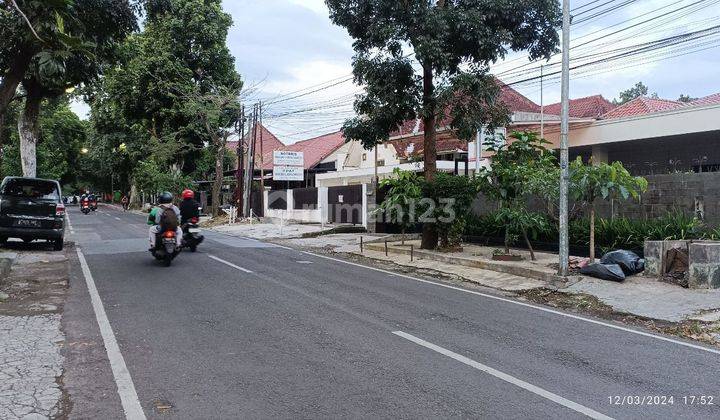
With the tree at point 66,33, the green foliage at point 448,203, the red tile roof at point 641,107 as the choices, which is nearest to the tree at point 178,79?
the tree at point 66,33

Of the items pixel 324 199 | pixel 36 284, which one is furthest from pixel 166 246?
pixel 324 199

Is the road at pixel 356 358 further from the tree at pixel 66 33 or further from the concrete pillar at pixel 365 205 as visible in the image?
the concrete pillar at pixel 365 205

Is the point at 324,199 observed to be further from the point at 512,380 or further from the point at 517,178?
the point at 512,380

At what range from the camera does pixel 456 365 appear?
518 centimetres

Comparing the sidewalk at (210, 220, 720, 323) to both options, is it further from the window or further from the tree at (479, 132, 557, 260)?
the window

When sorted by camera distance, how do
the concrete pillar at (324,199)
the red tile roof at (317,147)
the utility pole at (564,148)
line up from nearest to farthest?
the utility pole at (564,148) → the concrete pillar at (324,199) → the red tile roof at (317,147)

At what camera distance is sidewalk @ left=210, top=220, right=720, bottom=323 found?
324 inches

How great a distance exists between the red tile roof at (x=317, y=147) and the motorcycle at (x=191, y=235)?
84.1 ft

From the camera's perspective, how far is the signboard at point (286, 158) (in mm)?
24953

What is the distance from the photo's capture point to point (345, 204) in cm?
2500

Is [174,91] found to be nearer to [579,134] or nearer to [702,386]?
[579,134]

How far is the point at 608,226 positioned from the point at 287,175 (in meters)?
16.1

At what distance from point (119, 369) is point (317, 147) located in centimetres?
4041

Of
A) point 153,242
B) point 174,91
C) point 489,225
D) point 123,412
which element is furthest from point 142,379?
point 174,91
